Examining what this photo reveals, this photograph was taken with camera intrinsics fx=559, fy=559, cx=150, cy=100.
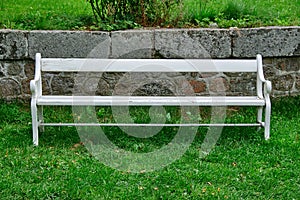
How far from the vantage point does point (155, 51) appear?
19.3ft

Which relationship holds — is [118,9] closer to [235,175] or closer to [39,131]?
[39,131]

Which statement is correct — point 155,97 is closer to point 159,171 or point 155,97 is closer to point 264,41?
point 159,171

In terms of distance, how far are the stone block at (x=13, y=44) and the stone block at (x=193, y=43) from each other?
Answer: 1378 millimetres

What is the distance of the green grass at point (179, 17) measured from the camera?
6.18 meters

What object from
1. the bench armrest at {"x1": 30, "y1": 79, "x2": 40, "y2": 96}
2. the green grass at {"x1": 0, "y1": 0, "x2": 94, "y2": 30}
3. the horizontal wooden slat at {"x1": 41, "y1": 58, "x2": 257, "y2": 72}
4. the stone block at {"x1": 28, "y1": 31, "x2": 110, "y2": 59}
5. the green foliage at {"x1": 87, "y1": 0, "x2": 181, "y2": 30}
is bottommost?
the bench armrest at {"x1": 30, "y1": 79, "x2": 40, "y2": 96}

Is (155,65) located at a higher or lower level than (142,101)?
higher

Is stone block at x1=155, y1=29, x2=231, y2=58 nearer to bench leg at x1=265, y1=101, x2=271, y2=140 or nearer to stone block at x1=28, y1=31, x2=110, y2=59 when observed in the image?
stone block at x1=28, y1=31, x2=110, y2=59

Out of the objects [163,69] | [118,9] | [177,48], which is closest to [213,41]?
[177,48]

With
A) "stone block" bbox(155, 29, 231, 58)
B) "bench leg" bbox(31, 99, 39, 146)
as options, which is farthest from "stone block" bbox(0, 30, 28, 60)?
"stone block" bbox(155, 29, 231, 58)

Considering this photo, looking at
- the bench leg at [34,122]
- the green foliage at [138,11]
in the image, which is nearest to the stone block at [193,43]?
the green foliage at [138,11]

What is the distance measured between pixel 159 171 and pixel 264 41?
217 cm

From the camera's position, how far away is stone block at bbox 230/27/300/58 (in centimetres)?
588

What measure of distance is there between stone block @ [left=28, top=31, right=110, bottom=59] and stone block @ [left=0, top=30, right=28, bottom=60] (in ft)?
0.20

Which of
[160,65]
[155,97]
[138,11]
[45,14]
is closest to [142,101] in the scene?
[155,97]
